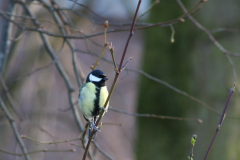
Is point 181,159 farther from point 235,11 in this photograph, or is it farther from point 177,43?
point 235,11

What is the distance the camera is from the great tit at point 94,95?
189 cm

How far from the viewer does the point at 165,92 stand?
315cm

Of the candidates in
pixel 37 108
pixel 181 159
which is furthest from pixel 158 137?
pixel 37 108

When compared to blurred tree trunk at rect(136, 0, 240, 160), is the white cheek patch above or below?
below

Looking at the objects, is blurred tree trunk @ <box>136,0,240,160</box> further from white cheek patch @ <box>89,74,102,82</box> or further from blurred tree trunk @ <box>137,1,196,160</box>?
white cheek patch @ <box>89,74,102,82</box>

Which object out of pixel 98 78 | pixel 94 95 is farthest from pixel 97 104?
pixel 98 78

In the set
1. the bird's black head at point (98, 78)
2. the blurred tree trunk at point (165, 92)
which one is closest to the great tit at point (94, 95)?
the bird's black head at point (98, 78)

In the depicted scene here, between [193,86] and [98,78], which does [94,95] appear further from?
[193,86]

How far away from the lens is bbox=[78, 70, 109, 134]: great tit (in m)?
1.89

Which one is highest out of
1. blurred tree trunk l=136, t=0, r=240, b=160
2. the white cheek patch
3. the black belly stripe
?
blurred tree trunk l=136, t=0, r=240, b=160

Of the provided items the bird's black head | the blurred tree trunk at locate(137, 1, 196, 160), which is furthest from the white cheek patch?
the blurred tree trunk at locate(137, 1, 196, 160)

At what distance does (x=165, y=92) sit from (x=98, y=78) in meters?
1.43

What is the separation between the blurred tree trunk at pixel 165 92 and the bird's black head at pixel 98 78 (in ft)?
4.49

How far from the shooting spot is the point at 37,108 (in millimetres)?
4672
